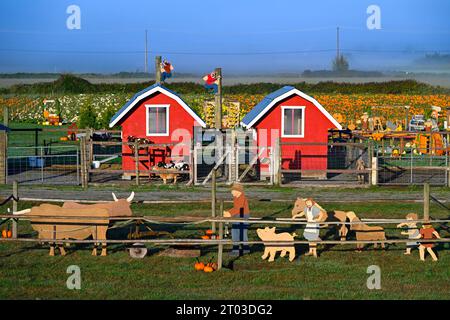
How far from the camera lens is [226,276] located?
1677 cm

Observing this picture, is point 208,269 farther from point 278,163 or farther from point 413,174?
point 413,174

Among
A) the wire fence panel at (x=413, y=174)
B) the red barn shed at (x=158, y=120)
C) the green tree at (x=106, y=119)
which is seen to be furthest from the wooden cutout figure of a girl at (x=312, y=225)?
the green tree at (x=106, y=119)

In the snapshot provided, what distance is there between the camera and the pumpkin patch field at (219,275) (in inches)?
604

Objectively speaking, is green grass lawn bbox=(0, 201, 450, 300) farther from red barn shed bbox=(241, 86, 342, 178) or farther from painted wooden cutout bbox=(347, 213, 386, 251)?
red barn shed bbox=(241, 86, 342, 178)

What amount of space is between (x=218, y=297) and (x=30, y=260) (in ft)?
17.5

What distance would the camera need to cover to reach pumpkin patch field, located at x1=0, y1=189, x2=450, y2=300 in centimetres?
1534

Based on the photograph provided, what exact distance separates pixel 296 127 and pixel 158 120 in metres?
5.66

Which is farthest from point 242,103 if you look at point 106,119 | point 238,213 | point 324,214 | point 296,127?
point 238,213

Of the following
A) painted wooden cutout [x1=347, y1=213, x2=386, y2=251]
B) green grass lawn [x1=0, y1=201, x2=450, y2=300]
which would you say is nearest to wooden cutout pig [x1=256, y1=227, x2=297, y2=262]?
green grass lawn [x1=0, y1=201, x2=450, y2=300]

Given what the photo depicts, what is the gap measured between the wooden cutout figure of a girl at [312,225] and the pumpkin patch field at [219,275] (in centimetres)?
27

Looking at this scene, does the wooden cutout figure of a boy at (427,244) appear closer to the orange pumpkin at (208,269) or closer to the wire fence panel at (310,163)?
the orange pumpkin at (208,269)
